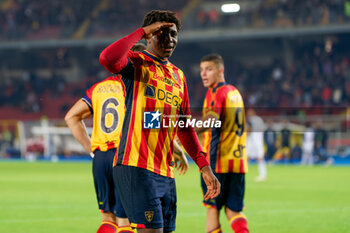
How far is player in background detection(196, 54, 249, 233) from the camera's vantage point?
598 cm

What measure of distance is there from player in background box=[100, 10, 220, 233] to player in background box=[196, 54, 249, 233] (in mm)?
2210

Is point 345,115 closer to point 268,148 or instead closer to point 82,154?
point 268,148

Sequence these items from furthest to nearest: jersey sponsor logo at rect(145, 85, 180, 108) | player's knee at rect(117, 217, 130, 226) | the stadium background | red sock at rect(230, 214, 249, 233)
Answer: the stadium background, red sock at rect(230, 214, 249, 233), player's knee at rect(117, 217, 130, 226), jersey sponsor logo at rect(145, 85, 180, 108)

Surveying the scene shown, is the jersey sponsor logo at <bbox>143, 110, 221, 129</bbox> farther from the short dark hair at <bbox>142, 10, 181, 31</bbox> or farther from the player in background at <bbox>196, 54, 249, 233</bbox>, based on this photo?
the player in background at <bbox>196, 54, 249, 233</bbox>

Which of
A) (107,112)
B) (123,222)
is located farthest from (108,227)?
(107,112)

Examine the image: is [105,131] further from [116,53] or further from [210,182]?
[116,53]

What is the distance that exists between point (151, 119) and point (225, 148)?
259 cm

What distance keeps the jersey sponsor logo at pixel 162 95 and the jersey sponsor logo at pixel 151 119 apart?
4.2 inches

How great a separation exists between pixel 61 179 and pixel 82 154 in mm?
11869

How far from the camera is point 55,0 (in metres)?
40.7

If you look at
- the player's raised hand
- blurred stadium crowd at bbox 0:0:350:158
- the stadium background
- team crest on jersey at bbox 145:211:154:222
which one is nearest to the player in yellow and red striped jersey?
team crest on jersey at bbox 145:211:154:222

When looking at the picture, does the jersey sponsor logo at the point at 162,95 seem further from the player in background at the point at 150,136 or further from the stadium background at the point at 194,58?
the stadium background at the point at 194,58

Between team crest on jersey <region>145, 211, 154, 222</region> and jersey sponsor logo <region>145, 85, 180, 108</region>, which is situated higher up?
jersey sponsor logo <region>145, 85, 180, 108</region>

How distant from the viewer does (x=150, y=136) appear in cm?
371
